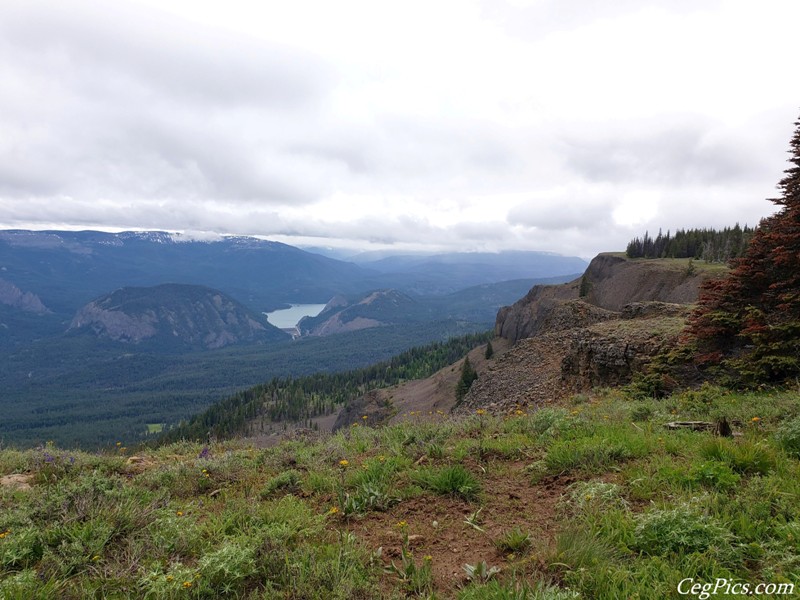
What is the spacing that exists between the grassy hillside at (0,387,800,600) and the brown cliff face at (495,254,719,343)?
26576 millimetres

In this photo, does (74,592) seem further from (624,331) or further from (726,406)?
(624,331)

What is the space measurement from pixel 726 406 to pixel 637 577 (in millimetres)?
6855

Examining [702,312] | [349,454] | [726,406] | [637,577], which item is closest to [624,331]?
[702,312]

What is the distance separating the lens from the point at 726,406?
8219mm

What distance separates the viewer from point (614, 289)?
66125mm

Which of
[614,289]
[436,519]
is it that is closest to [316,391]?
[614,289]

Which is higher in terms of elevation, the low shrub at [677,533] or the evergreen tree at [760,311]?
the evergreen tree at [760,311]

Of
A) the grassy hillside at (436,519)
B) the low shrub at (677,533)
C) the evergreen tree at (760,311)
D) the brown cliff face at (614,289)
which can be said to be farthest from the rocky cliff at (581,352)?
the low shrub at (677,533)

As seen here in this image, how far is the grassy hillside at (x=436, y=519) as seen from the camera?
11.5ft

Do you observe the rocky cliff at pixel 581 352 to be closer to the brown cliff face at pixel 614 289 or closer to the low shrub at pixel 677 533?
the brown cliff face at pixel 614 289

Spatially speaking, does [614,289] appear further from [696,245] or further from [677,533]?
[677,533]

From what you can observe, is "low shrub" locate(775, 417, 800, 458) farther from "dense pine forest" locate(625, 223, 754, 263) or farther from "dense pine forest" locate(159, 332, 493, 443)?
"dense pine forest" locate(159, 332, 493, 443)

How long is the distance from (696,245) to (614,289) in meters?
22.5

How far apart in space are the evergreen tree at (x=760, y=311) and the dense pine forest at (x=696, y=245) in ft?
173
